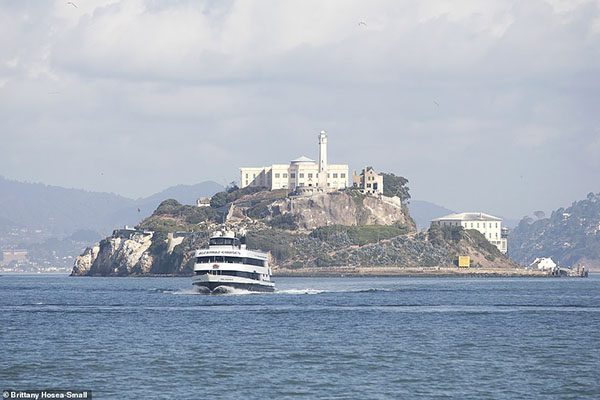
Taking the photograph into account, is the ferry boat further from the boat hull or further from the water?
the water

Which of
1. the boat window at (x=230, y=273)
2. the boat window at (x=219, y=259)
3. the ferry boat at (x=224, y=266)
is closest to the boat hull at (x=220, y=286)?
the ferry boat at (x=224, y=266)

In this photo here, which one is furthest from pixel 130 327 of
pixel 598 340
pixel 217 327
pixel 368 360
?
pixel 598 340

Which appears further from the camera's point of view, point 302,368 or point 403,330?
point 403,330

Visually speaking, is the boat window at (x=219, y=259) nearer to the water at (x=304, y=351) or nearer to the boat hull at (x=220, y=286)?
the boat hull at (x=220, y=286)

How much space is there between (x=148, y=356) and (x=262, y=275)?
219ft

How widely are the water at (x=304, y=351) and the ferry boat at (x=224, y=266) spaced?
44.4 feet

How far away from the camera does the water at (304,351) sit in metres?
49.0

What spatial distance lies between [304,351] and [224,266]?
5473 cm

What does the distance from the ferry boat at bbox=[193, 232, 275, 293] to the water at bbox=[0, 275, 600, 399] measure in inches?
533

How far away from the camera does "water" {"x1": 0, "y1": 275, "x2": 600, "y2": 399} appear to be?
161ft

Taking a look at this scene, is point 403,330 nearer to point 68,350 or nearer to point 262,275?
point 68,350

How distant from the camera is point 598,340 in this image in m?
69.0

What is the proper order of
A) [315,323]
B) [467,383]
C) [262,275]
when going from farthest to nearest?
[262,275] < [315,323] < [467,383]

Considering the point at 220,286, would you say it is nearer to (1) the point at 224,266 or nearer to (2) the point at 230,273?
(2) the point at 230,273
